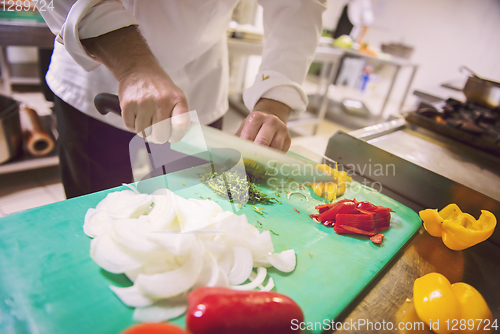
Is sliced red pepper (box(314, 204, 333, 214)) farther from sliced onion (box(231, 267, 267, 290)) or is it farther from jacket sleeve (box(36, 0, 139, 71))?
jacket sleeve (box(36, 0, 139, 71))

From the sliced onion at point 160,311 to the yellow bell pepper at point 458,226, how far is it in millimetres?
772

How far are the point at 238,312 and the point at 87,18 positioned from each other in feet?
2.66

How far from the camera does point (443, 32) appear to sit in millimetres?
5715

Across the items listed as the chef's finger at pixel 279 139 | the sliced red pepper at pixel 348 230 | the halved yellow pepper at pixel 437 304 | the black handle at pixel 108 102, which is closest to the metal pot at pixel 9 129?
the black handle at pixel 108 102

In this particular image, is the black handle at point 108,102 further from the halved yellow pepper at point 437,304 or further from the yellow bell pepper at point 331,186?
the halved yellow pepper at point 437,304

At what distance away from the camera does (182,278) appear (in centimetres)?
58

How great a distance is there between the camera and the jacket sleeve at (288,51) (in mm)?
1118

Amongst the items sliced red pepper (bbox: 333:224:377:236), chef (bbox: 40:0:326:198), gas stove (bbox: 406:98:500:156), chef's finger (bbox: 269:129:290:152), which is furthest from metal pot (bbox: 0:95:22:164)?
gas stove (bbox: 406:98:500:156)

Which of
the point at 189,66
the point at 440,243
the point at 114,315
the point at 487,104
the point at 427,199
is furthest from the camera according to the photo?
the point at 487,104

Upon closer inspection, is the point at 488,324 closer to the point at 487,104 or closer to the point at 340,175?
the point at 340,175

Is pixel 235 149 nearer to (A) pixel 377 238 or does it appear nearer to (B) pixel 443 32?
(A) pixel 377 238

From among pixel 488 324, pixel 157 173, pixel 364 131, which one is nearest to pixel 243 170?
pixel 157 173

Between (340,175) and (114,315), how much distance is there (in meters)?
0.83

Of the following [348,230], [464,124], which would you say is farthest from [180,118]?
[464,124]
